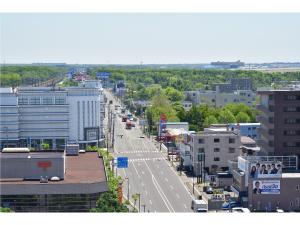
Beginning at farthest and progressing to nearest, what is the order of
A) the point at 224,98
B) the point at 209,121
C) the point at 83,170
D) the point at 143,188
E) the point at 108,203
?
the point at 224,98 < the point at 209,121 < the point at 143,188 < the point at 83,170 < the point at 108,203

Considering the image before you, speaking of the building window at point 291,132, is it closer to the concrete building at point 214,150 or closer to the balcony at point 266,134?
the balcony at point 266,134

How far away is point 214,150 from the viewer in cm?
870

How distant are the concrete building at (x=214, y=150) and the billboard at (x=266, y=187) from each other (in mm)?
2310

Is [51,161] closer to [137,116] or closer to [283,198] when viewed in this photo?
[283,198]

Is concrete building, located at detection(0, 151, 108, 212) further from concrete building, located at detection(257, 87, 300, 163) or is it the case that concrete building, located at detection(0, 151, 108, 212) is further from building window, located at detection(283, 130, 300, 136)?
building window, located at detection(283, 130, 300, 136)

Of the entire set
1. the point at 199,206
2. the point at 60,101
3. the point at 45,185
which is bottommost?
the point at 199,206

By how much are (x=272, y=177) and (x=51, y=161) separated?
2.59 meters

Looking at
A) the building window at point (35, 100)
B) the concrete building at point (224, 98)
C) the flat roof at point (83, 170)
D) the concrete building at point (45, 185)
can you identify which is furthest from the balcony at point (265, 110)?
the concrete building at point (224, 98)

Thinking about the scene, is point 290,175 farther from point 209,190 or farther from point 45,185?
point 45,185

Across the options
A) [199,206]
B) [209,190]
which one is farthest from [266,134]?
[199,206]

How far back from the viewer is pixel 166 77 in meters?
32.5

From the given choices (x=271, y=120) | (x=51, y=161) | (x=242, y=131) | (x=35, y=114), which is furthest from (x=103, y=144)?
(x=51, y=161)

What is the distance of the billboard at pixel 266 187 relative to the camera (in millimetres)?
6262

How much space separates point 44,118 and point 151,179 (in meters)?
3.78
